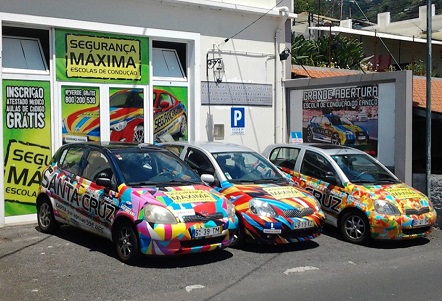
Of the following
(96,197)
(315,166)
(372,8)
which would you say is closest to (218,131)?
(315,166)

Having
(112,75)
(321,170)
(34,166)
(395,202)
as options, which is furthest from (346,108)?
(34,166)

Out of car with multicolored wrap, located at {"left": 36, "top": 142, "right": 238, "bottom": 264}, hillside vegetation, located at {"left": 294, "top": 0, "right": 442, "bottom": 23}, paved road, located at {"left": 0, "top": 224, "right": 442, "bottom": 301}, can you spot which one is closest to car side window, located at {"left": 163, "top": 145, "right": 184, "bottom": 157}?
car with multicolored wrap, located at {"left": 36, "top": 142, "right": 238, "bottom": 264}

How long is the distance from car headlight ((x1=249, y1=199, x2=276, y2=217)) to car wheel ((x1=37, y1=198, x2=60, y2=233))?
3405 mm

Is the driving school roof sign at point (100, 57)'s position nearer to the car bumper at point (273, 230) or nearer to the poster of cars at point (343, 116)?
the poster of cars at point (343, 116)

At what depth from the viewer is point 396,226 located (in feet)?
31.5

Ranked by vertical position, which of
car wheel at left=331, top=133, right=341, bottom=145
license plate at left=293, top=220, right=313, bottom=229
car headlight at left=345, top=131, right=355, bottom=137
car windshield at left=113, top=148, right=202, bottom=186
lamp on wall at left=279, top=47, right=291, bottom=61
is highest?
lamp on wall at left=279, top=47, right=291, bottom=61

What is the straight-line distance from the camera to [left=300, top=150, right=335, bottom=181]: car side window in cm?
1071

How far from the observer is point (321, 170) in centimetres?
1081

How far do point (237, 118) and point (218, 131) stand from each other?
66 centimetres

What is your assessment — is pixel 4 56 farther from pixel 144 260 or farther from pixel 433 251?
pixel 433 251

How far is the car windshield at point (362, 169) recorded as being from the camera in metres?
10.5

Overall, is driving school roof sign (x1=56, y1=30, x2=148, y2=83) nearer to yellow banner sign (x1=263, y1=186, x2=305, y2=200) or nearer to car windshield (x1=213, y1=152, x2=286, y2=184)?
car windshield (x1=213, y1=152, x2=286, y2=184)

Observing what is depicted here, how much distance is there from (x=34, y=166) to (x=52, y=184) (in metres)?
2.06

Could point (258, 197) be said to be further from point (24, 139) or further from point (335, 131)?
point (335, 131)
